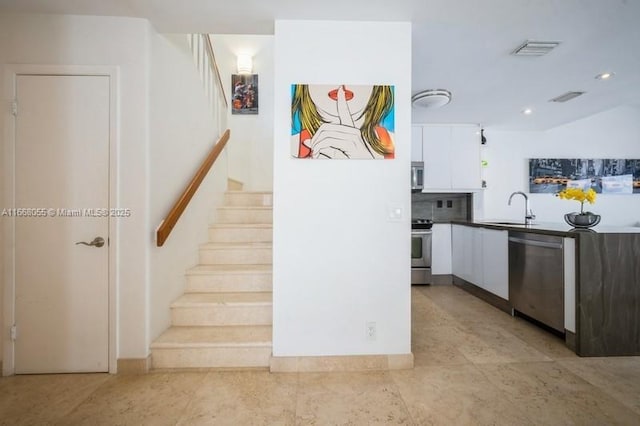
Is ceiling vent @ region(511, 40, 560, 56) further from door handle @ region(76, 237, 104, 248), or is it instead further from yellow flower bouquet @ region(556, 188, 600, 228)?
door handle @ region(76, 237, 104, 248)

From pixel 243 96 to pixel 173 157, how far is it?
2747 millimetres

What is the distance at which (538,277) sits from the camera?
2617mm

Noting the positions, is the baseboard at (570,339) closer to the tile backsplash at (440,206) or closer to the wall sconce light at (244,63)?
the tile backsplash at (440,206)

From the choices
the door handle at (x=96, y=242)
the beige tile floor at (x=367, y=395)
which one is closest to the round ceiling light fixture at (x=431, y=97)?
the beige tile floor at (x=367, y=395)

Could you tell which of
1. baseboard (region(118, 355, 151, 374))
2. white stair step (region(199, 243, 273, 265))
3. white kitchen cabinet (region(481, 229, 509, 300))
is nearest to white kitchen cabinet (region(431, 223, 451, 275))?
white kitchen cabinet (region(481, 229, 509, 300))

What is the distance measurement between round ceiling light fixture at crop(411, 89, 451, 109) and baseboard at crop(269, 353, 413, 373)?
262 centimetres

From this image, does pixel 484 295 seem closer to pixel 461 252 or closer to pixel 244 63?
pixel 461 252

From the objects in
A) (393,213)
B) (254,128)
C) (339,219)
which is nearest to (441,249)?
(393,213)

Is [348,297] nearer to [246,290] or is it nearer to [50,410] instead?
[246,290]

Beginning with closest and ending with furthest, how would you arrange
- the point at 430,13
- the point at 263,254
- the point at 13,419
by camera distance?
the point at 13,419, the point at 430,13, the point at 263,254

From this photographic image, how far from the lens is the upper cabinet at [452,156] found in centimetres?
444

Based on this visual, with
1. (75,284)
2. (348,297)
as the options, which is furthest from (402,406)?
(75,284)

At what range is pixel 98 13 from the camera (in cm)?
190

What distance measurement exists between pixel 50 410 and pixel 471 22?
3564 millimetres
